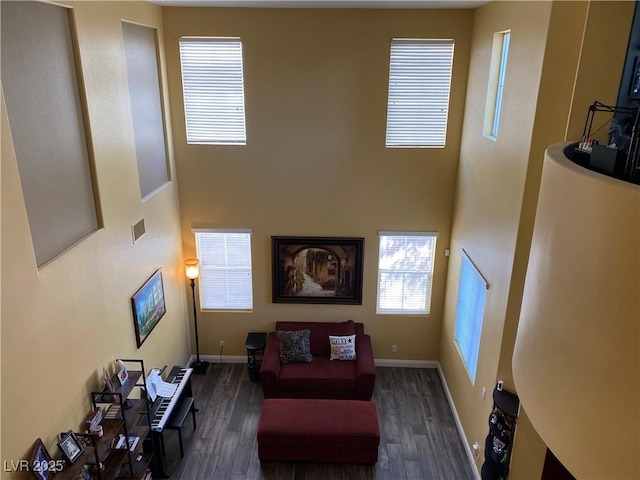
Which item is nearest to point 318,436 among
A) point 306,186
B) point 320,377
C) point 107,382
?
point 320,377

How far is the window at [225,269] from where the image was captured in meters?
7.61

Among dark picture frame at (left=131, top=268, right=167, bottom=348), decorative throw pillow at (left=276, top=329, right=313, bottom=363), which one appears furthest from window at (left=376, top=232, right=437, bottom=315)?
dark picture frame at (left=131, top=268, right=167, bottom=348)

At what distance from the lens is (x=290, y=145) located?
706 centimetres

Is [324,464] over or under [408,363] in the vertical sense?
under

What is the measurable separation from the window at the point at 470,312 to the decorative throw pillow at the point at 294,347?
2.28m

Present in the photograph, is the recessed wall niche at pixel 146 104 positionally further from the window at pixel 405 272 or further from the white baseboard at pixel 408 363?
the white baseboard at pixel 408 363

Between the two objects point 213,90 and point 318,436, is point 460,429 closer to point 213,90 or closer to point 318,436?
point 318,436

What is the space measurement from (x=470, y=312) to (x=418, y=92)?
3.20 m

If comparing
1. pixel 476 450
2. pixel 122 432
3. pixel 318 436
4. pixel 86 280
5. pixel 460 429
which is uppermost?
pixel 86 280

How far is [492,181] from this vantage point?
5.54 metres

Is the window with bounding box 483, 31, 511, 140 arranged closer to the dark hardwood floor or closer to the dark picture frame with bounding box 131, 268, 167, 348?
the dark hardwood floor

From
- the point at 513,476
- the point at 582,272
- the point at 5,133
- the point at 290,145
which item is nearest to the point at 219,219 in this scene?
the point at 290,145

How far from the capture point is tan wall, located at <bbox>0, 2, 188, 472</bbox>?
11.1ft

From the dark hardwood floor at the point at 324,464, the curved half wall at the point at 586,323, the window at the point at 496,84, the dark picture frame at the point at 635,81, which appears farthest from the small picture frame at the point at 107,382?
the dark picture frame at the point at 635,81
